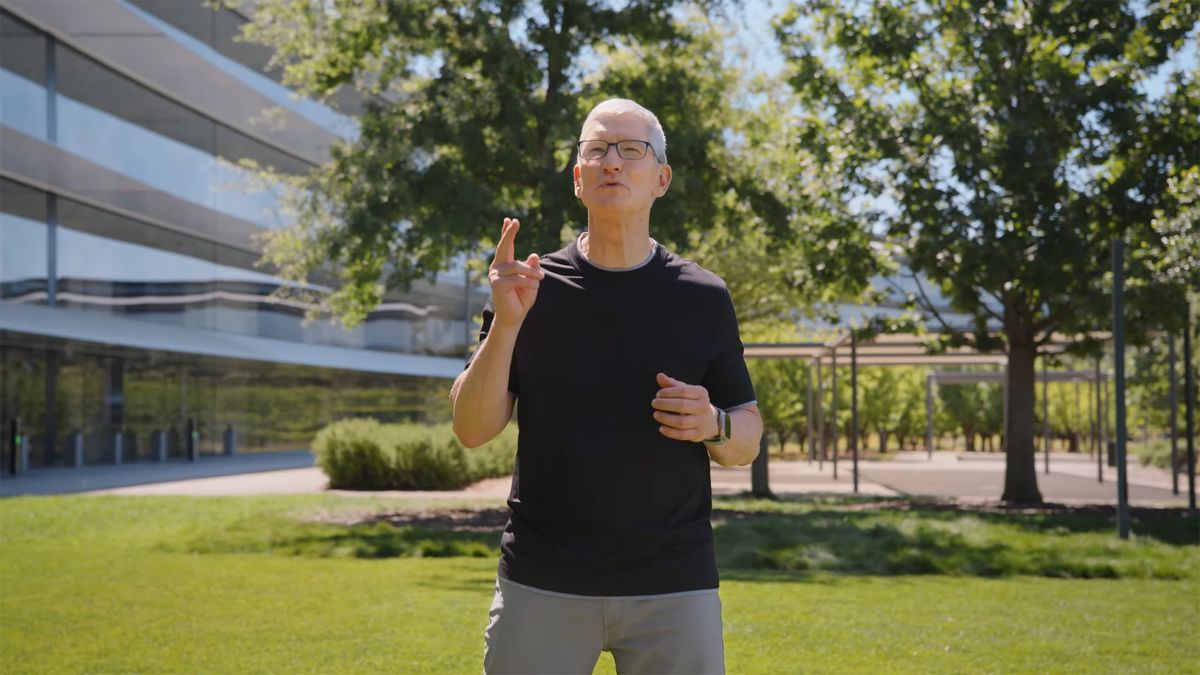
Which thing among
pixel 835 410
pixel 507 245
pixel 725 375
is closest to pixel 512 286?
pixel 507 245

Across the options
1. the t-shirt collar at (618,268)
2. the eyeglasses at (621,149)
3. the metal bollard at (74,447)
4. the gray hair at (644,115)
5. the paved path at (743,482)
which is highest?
the gray hair at (644,115)

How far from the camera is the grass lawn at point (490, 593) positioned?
7.71 meters

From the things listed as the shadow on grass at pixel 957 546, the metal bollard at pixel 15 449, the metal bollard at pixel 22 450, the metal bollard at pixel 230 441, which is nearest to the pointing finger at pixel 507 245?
the shadow on grass at pixel 957 546

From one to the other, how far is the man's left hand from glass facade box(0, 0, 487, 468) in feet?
77.5

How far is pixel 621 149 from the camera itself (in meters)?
3.16

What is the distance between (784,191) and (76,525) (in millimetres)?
11063

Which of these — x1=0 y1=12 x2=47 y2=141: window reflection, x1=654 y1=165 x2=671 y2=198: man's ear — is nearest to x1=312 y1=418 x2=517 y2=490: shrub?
x1=0 y1=12 x2=47 y2=141: window reflection

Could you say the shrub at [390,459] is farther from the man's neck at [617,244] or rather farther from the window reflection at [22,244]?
the man's neck at [617,244]

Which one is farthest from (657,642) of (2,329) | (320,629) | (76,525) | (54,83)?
(54,83)

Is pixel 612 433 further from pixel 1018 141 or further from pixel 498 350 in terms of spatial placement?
pixel 1018 141

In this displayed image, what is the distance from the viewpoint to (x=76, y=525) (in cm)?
1627

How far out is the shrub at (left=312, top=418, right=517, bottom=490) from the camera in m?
26.0

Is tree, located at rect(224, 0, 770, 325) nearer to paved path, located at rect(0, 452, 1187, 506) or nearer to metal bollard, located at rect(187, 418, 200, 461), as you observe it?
paved path, located at rect(0, 452, 1187, 506)

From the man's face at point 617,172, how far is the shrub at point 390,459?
75.6 feet
